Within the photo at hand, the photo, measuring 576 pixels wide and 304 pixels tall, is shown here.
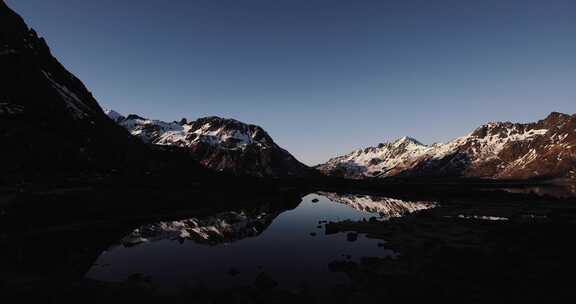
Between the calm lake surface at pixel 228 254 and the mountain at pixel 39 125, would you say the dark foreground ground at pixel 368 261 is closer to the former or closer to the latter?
the calm lake surface at pixel 228 254

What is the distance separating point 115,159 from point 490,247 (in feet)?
530

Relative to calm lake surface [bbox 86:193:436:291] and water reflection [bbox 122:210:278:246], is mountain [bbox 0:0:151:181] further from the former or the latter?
calm lake surface [bbox 86:193:436:291]

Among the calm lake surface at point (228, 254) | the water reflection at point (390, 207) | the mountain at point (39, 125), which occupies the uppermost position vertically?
the mountain at point (39, 125)

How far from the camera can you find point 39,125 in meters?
142

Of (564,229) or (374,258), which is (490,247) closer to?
(564,229)

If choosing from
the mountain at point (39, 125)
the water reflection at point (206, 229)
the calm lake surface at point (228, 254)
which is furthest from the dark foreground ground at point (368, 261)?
the mountain at point (39, 125)

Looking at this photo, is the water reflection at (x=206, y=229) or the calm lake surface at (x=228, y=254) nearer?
the calm lake surface at (x=228, y=254)

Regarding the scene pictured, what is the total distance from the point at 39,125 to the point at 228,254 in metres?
134

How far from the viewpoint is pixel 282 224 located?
83625 mm

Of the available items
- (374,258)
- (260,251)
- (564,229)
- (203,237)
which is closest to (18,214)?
(203,237)

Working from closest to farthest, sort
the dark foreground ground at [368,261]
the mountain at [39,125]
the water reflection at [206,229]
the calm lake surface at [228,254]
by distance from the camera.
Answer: the dark foreground ground at [368,261], the calm lake surface at [228,254], the water reflection at [206,229], the mountain at [39,125]

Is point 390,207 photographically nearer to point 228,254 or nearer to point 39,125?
point 228,254

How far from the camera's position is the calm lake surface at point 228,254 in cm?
3859

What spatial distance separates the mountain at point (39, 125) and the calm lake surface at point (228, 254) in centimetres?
7177
